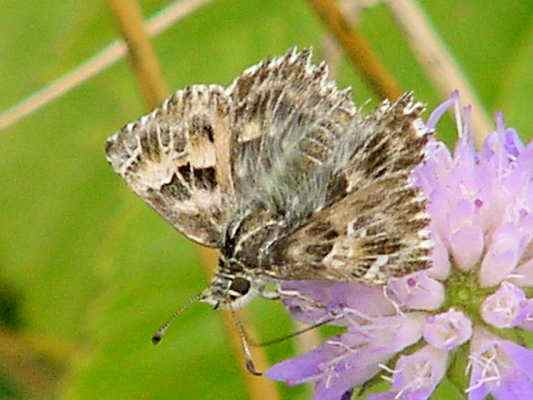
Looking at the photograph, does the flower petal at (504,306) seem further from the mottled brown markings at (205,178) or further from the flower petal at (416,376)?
the mottled brown markings at (205,178)

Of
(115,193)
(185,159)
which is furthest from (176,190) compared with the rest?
(115,193)

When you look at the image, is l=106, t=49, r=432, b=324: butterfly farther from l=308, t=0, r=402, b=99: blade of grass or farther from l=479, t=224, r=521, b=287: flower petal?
l=308, t=0, r=402, b=99: blade of grass

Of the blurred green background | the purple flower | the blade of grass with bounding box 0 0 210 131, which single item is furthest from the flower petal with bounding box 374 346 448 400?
the blade of grass with bounding box 0 0 210 131

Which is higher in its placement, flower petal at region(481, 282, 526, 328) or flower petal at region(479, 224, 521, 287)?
flower petal at region(479, 224, 521, 287)

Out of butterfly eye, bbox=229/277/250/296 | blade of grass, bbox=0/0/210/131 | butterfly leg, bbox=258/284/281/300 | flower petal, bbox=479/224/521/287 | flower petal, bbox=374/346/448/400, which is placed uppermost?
blade of grass, bbox=0/0/210/131

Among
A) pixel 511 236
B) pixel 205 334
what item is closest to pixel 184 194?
pixel 511 236

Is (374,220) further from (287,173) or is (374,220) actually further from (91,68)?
(91,68)
